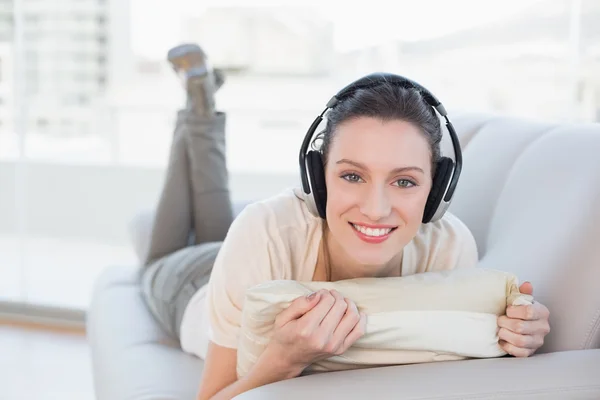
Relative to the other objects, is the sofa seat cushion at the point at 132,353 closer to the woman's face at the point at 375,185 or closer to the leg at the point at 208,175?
the leg at the point at 208,175

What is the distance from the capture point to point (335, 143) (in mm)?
1223

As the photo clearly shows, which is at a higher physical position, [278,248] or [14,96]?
[14,96]

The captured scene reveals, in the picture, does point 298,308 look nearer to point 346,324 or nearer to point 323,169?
point 346,324

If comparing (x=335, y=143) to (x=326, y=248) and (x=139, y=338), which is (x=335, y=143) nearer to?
(x=326, y=248)

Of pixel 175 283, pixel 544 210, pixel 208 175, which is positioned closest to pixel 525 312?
pixel 544 210

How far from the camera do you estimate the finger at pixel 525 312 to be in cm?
116

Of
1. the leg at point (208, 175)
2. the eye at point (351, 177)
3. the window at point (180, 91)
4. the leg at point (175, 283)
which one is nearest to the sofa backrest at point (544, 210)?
the eye at point (351, 177)

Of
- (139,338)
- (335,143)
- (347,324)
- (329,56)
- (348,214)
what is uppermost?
(329,56)

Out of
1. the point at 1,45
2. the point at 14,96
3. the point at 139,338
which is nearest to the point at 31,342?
the point at 14,96

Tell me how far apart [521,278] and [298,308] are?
0.48 meters

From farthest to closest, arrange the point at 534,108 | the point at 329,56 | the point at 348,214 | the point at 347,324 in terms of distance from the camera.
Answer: the point at 329,56
the point at 534,108
the point at 348,214
the point at 347,324

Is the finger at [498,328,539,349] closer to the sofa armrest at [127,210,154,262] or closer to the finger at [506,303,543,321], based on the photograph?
the finger at [506,303,543,321]

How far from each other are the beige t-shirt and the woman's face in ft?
0.20

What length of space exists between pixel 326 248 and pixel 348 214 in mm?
150
